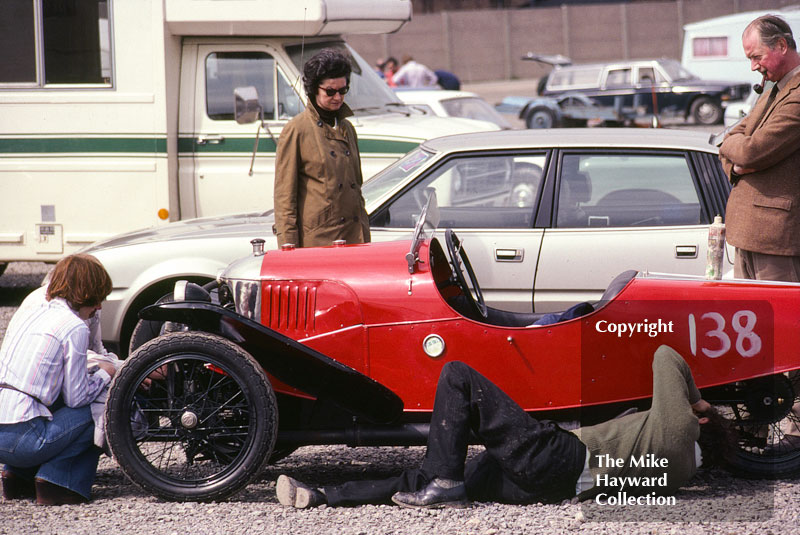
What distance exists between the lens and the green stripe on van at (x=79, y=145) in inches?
305

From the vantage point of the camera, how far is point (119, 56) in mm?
7691

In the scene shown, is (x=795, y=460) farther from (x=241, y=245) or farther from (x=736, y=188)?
(x=241, y=245)

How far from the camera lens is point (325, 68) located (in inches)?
189

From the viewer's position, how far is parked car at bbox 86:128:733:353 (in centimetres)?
547

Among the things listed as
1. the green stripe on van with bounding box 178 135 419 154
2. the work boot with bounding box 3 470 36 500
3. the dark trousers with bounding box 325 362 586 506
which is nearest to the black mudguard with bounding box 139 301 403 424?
the dark trousers with bounding box 325 362 586 506

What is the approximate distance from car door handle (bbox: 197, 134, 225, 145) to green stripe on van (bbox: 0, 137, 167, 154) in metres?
0.32

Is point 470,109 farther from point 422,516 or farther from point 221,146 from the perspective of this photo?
point 422,516

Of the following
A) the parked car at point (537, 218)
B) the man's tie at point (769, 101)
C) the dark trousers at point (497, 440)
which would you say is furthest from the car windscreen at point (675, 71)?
the dark trousers at point (497, 440)

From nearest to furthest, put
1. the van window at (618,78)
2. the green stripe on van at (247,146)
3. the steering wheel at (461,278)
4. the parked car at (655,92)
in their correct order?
the steering wheel at (461,278), the green stripe on van at (247,146), the parked car at (655,92), the van window at (618,78)

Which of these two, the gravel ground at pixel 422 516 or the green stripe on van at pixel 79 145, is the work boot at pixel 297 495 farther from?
the green stripe on van at pixel 79 145

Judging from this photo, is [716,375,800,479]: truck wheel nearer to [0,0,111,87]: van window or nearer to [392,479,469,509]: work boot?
[392,479,469,509]: work boot

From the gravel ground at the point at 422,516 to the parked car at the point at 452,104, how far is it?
7.65 metres

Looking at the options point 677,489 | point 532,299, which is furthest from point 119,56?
point 677,489

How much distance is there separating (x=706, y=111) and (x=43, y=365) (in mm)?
20394
